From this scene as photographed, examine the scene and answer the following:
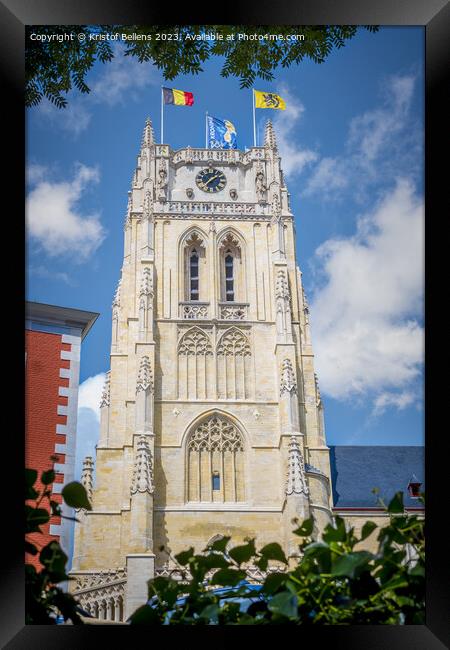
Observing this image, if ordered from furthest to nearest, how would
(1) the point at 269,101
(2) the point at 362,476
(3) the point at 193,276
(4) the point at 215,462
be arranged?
(3) the point at 193,276 < (2) the point at 362,476 < (4) the point at 215,462 < (1) the point at 269,101

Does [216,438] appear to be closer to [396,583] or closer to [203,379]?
[203,379]

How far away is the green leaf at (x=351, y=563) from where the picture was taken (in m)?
2.75

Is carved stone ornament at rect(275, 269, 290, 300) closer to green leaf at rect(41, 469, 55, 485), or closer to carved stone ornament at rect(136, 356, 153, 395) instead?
carved stone ornament at rect(136, 356, 153, 395)

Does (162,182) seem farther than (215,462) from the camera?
Yes

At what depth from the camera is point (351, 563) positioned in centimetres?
276

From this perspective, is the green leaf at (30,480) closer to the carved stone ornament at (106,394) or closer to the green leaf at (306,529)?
the green leaf at (306,529)

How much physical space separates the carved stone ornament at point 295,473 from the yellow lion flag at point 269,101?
55.0 ft

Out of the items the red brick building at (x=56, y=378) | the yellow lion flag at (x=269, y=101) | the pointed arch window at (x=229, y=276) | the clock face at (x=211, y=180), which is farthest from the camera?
the clock face at (x=211, y=180)

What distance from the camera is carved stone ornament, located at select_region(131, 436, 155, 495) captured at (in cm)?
2683

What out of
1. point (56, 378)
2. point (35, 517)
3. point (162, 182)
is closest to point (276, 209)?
point (162, 182)

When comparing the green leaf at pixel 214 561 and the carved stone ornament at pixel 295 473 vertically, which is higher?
the carved stone ornament at pixel 295 473

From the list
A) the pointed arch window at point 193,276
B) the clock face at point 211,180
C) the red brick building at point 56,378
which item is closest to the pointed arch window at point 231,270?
the pointed arch window at point 193,276

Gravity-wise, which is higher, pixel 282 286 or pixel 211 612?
pixel 282 286

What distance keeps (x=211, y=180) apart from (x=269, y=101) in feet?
75.3
